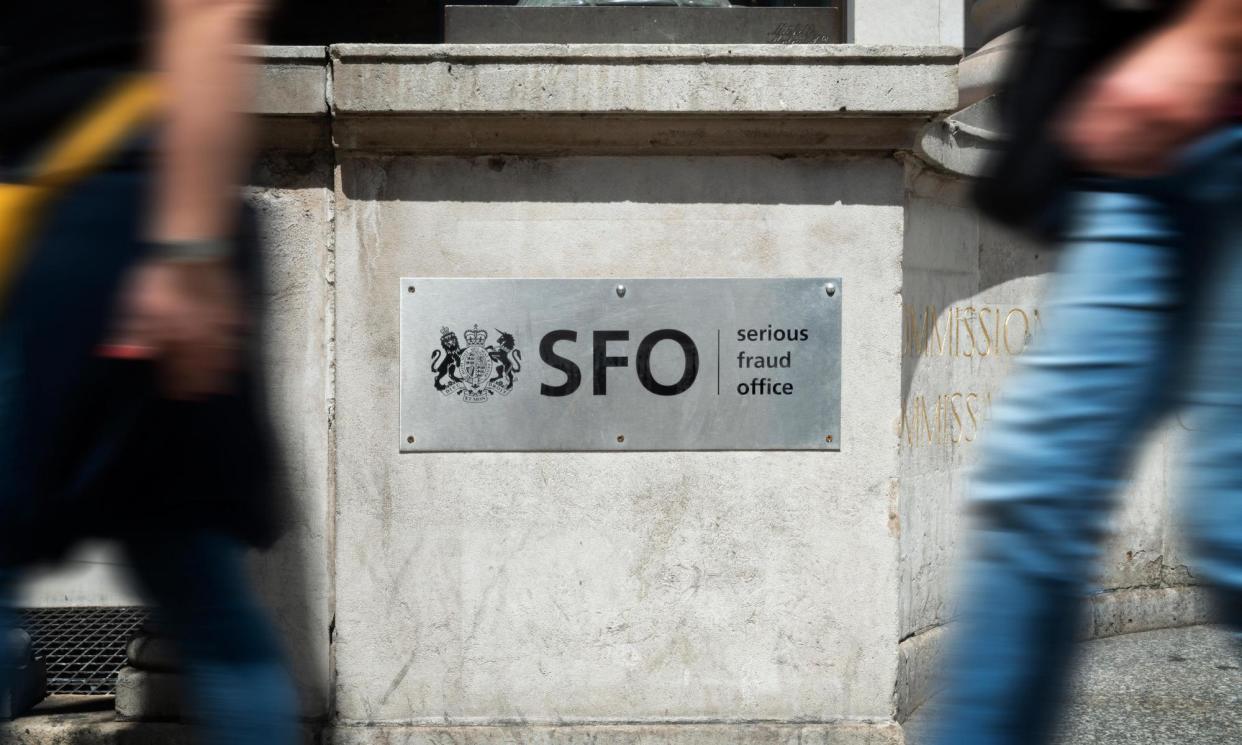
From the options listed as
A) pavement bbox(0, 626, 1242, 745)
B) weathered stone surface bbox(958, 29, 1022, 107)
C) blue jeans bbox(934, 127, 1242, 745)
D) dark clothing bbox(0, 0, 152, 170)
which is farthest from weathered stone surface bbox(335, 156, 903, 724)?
weathered stone surface bbox(958, 29, 1022, 107)

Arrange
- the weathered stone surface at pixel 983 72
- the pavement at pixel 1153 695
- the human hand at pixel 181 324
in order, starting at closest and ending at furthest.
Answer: the human hand at pixel 181 324, the pavement at pixel 1153 695, the weathered stone surface at pixel 983 72

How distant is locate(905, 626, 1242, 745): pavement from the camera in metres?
3.64

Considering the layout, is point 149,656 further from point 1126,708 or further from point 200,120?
point 1126,708

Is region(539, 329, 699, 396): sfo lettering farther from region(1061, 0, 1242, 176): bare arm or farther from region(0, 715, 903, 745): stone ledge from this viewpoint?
region(1061, 0, 1242, 176): bare arm

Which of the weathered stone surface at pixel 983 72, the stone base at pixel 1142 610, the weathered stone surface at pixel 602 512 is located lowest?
the stone base at pixel 1142 610

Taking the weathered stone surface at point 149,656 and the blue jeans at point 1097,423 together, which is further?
the weathered stone surface at point 149,656

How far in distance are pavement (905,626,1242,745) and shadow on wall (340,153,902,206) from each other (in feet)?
5.06

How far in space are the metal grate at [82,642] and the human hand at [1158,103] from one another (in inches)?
126

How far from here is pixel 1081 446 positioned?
1490 millimetres

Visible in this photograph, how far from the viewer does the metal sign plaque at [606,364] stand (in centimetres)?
332

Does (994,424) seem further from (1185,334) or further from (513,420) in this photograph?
(513,420)

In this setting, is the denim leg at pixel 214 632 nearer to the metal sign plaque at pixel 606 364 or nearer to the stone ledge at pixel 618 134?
the metal sign plaque at pixel 606 364

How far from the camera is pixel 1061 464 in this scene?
1487 millimetres

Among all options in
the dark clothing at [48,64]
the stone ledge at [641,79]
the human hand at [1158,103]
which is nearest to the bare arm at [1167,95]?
the human hand at [1158,103]
